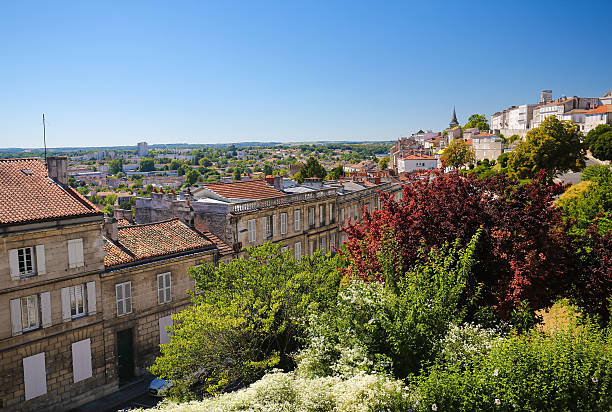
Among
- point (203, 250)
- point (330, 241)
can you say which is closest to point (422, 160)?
point (330, 241)

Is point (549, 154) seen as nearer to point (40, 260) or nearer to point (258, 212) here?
point (258, 212)

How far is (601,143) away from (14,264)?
78.9 m

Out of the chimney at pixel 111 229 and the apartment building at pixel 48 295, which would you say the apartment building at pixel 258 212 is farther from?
the apartment building at pixel 48 295

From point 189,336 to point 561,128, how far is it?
60.8 meters

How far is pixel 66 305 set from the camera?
78.8 feet

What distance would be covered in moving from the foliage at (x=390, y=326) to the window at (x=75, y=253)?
45.3 feet

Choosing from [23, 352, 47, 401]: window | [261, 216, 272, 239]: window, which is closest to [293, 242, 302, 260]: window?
[261, 216, 272, 239]: window

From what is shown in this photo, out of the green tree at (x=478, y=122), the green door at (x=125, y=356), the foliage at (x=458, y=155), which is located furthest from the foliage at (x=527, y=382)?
the green tree at (x=478, y=122)

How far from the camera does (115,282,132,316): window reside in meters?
26.3

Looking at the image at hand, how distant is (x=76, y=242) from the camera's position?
960 inches

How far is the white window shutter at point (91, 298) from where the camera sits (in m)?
24.9

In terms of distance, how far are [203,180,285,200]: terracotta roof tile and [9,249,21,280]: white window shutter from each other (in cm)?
1535

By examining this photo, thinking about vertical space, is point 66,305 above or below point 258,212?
below

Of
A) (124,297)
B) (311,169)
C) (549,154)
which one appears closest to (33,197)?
(124,297)
